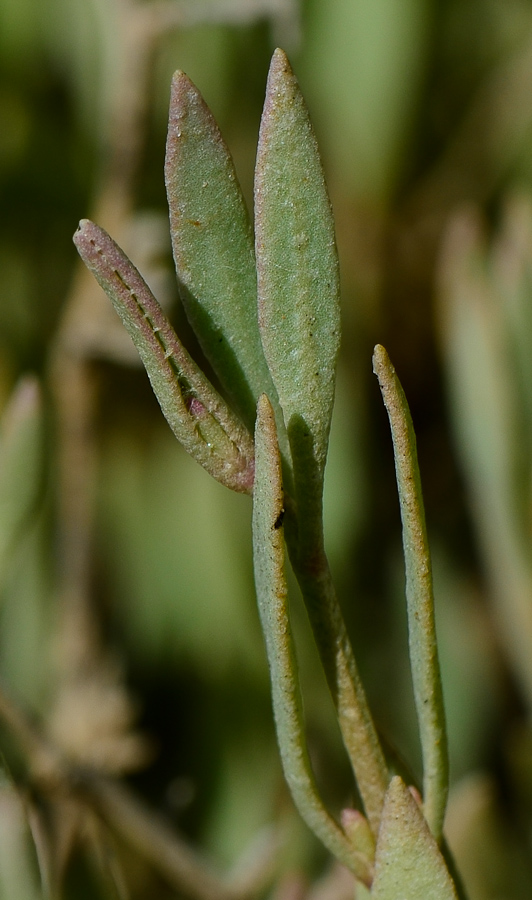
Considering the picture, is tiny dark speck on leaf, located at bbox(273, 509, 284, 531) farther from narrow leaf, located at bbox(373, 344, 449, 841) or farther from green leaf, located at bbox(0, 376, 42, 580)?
green leaf, located at bbox(0, 376, 42, 580)

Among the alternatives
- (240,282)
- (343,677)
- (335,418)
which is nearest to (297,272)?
(240,282)

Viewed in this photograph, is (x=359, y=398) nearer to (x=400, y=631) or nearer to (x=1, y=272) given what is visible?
(x=400, y=631)

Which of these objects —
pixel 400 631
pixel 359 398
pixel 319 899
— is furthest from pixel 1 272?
pixel 319 899

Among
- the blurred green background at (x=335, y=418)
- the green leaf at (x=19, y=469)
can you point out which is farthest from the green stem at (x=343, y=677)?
the blurred green background at (x=335, y=418)

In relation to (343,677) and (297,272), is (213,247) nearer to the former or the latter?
(297,272)

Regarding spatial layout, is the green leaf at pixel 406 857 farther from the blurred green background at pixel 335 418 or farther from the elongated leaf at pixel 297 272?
the blurred green background at pixel 335 418

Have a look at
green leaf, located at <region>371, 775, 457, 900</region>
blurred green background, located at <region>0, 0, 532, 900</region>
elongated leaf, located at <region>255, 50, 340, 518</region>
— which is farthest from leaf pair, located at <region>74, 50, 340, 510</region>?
blurred green background, located at <region>0, 0, 532, 900</region>
